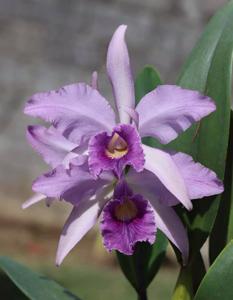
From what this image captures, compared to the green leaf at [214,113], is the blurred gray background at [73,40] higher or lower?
lower

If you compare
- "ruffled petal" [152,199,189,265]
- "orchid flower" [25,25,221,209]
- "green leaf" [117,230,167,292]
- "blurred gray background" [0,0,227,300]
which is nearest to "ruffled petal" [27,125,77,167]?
"orchid flower" [25,25,221,209]

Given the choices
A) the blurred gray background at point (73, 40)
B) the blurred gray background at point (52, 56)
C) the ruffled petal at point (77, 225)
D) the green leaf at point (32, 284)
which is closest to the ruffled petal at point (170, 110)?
the ruffled petal at point (77, 225)

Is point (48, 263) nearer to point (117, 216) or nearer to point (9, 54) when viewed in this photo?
point (9, 54)

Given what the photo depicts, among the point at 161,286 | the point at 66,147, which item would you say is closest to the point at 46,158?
the point at 66,147

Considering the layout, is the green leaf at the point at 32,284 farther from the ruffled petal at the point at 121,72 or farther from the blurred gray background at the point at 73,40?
the blurred gray background at the point at 73,40

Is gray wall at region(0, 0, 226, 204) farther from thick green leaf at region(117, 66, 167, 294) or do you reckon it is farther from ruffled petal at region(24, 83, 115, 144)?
ruffled petal at region(24, 83, 115, 144)

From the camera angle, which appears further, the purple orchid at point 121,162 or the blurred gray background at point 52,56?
the blurred gray background at point 52,56
